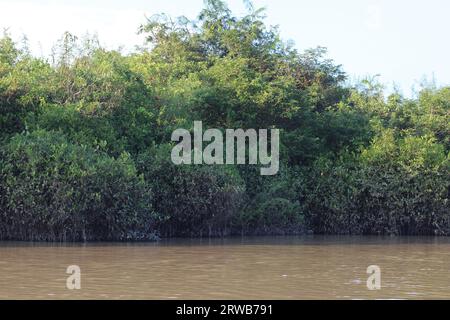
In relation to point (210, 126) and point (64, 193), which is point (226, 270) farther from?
point (210, 126)

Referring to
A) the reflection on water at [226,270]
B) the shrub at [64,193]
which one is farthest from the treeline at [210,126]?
the reflection on water at [226,270]

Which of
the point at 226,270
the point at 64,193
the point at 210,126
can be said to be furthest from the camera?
the point at 210,126

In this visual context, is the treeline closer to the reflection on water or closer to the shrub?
the shrub

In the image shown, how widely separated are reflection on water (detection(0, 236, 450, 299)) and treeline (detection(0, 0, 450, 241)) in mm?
1412

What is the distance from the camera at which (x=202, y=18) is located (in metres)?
33.5

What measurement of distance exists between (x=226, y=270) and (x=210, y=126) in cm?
1223

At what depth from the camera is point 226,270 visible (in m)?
16.5

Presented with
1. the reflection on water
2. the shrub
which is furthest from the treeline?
the reflection on water

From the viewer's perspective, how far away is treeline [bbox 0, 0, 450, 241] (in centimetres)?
2202

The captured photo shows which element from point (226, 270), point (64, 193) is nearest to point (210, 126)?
point (64, 193)

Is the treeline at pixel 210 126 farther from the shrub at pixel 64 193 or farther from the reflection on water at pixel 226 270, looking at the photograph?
the reflection on water at pixel 226 270

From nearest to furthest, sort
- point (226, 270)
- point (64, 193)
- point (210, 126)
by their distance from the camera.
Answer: point (226, 270), point (64, 193), point (210, 126)

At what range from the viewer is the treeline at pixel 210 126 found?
22016 mm

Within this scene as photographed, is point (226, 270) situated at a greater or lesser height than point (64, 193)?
lesser
